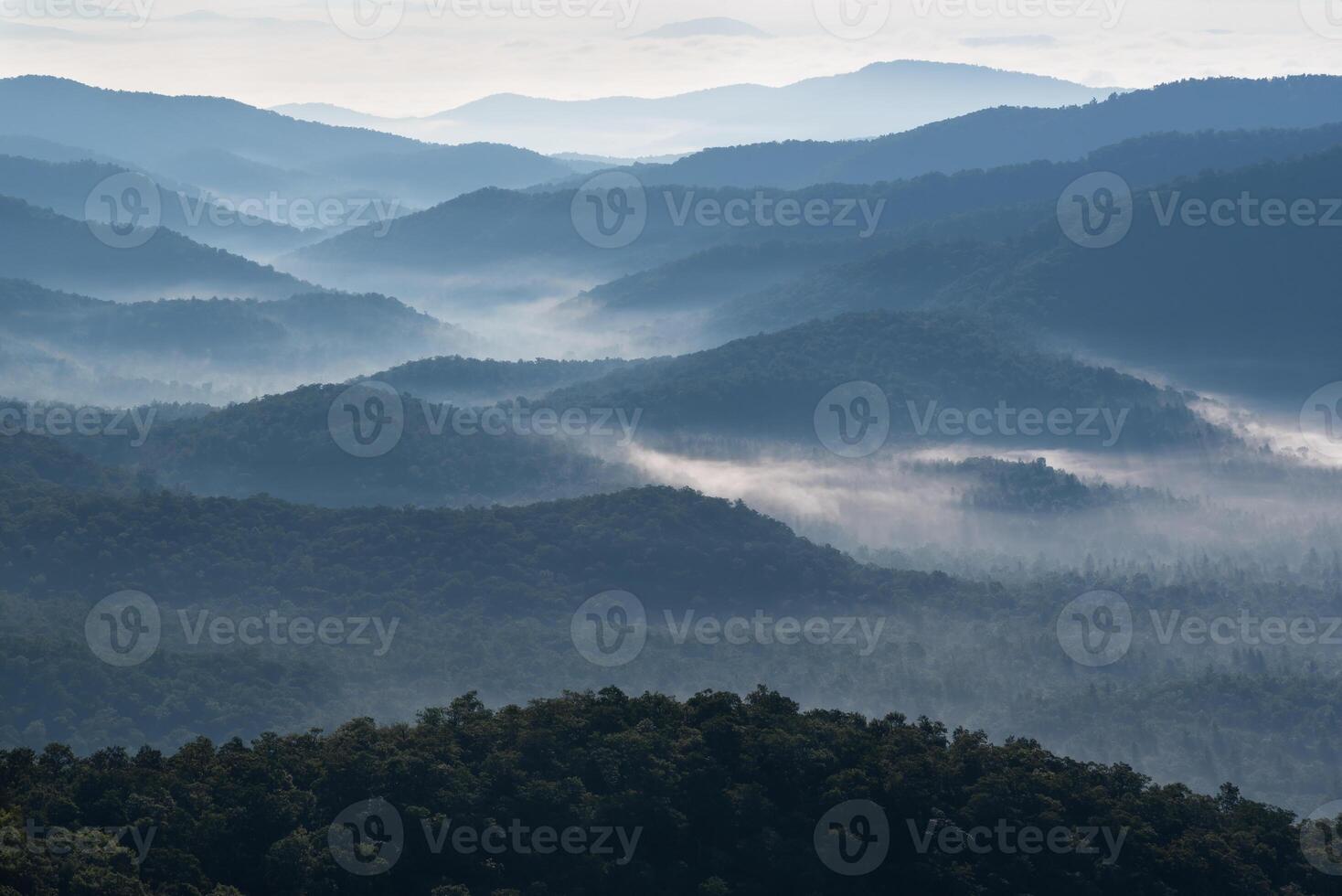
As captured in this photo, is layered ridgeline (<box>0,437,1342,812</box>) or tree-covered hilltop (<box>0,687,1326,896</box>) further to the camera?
layered ridgeline (<box>0,437,1342,812</box>)

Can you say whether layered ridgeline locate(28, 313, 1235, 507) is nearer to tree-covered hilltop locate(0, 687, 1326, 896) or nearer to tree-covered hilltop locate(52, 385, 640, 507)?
tree-covered hilltop locate(52, 385, 640, 507)

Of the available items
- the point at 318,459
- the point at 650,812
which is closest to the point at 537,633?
the point at 318,459

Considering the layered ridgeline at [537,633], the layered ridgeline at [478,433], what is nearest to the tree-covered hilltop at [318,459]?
the layered ridgeline at [478,433]

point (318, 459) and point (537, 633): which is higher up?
point (318, 459)

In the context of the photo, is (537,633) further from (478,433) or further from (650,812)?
(650,812)

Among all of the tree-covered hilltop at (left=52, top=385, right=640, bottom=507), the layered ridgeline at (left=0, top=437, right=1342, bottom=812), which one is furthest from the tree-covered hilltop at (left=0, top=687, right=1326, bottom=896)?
the tree-covered hilltop at (left=52, top=385, right=640, bottom=507)

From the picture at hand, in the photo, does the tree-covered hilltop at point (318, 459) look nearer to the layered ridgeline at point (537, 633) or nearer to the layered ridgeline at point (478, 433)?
the layered ridgeline at point (478, 433)

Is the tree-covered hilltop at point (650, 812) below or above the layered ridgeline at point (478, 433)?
below

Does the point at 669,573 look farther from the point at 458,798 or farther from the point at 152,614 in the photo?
the point at 458,798
